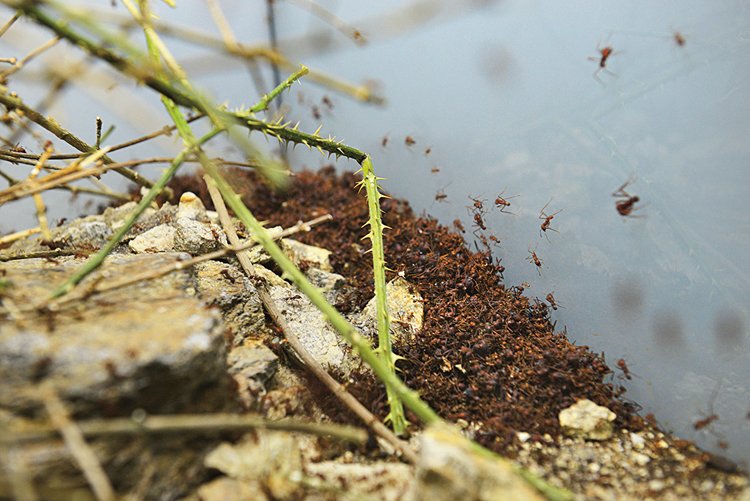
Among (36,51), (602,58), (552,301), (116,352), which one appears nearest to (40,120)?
(36,51)

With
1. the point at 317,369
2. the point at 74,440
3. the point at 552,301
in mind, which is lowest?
the point at 74,440

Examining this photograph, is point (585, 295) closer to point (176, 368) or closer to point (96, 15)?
point (176, 368)

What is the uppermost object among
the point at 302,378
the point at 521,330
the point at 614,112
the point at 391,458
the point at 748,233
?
the point at 614,112

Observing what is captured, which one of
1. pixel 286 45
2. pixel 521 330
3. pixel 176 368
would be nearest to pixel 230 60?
pixel 286 45

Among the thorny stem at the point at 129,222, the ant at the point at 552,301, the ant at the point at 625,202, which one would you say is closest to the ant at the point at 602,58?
the ant at the point at 625,202

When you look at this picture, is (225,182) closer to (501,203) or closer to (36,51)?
(36,51)

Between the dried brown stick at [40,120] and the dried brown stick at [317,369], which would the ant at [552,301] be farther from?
the dried brown stick at [40,120]
